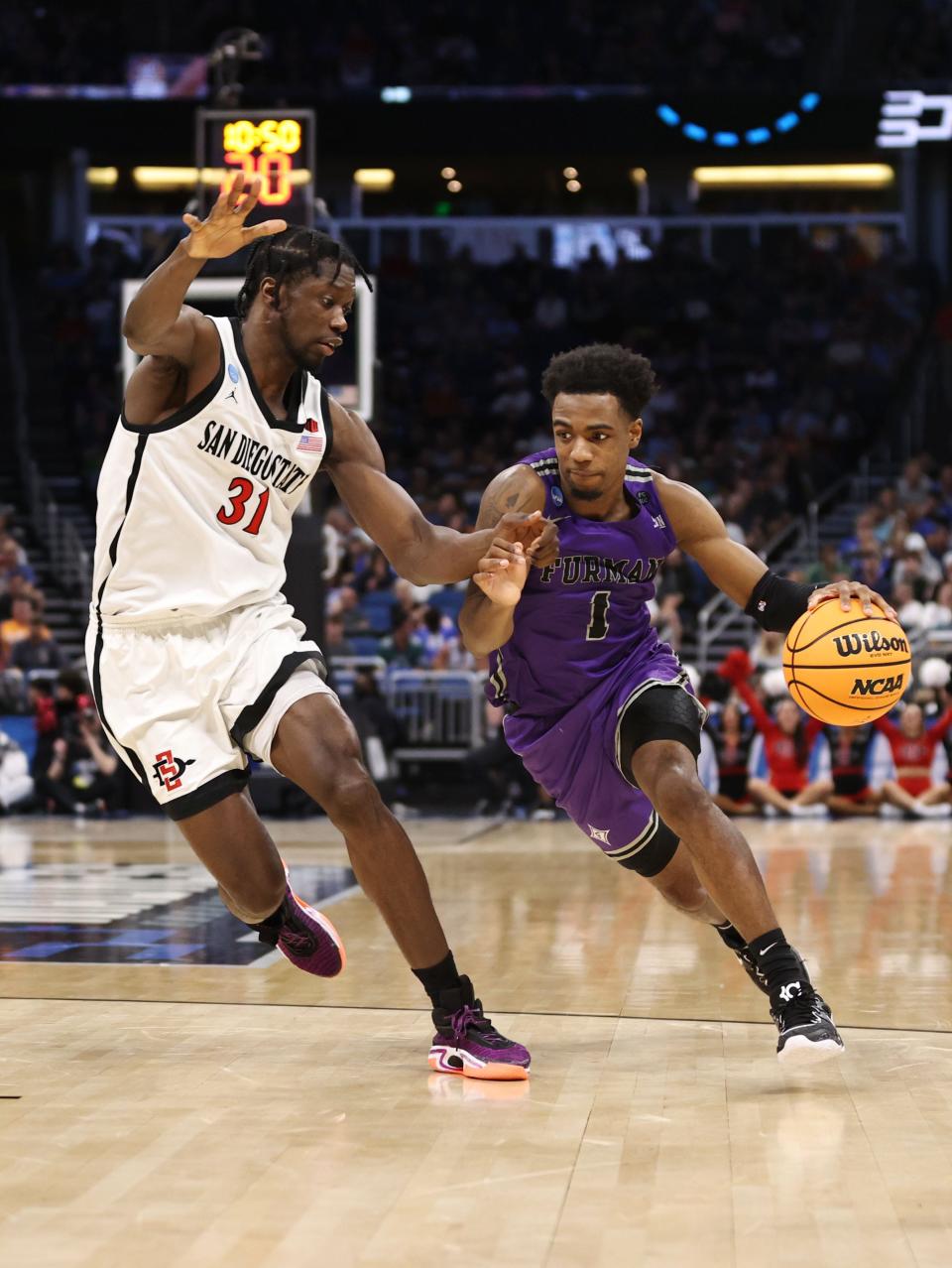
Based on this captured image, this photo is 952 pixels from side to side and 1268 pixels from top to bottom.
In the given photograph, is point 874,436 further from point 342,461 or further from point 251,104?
point 342,461

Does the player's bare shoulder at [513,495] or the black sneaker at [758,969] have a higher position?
the player's bare shoulder at [513,495]

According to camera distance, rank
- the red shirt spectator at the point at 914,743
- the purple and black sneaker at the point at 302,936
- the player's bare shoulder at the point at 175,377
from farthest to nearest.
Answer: the red shirt spectator at the point at 914,743
the purple and black sneaker at the point at 302,936
the player's bare shoulder at the point at 175,377

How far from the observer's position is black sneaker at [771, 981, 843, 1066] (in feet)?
14.1

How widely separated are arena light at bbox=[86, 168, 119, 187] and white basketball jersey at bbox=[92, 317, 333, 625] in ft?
73.6

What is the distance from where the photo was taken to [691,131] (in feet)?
70.9

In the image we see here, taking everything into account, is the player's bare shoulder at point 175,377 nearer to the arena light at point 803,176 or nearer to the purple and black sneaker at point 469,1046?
the purple and black sneaker at point 469,1046

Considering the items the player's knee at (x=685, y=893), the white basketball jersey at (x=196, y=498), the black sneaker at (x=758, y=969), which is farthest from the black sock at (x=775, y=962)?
the white basketball jersey at (x=196, y=498)

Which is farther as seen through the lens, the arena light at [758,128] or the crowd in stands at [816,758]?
the arena light at [758,128]

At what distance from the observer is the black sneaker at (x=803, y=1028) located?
14.1 feet

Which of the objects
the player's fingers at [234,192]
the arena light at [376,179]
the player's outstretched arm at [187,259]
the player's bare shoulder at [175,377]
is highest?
the arena light at [376,179]

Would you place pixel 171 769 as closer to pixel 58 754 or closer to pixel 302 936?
pixel 302 936

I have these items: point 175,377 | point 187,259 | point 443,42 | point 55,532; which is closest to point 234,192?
point 187,259

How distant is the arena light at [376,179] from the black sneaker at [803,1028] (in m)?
22.6

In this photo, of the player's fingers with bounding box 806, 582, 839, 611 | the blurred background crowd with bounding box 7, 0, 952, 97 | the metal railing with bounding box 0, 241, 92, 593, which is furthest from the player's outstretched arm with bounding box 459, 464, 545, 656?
the blurred background crowd with bounding box 7, 0, 952, 97
